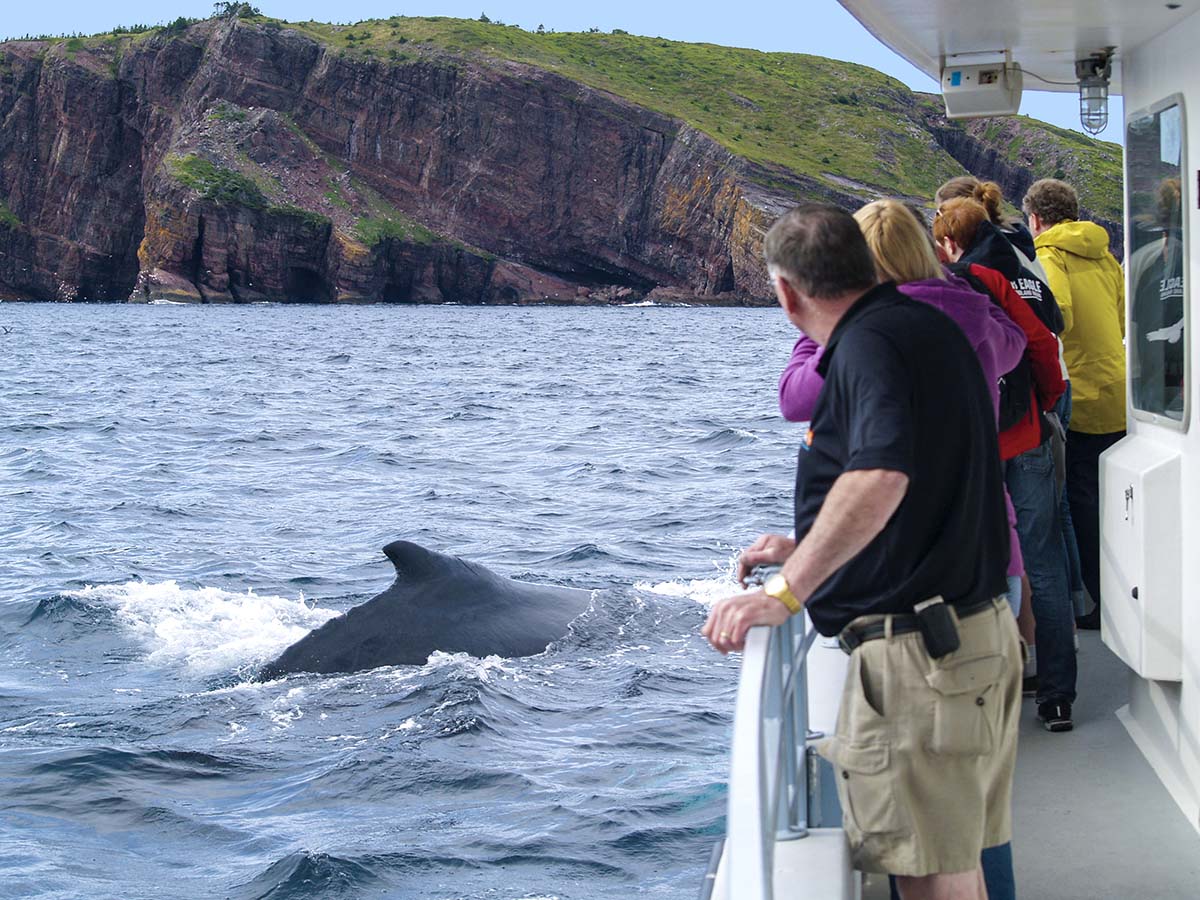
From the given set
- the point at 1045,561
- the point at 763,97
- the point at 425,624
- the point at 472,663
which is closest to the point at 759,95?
the point at 763,97

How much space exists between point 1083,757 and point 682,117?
5798 inches

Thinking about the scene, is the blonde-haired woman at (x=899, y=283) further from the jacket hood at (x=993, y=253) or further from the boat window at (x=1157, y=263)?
the boat window at (x=1157, y=263)

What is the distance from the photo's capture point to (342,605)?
1460 cm

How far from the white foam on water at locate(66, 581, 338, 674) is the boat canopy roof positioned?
7.52 m

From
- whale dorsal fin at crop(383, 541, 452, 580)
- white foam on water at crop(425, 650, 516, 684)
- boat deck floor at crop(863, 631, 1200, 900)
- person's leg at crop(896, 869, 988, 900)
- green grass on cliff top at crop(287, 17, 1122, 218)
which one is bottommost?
white foam on water at crop(425, 650, 516, 684)

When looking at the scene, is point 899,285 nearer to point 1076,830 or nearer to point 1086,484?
point 1076,830

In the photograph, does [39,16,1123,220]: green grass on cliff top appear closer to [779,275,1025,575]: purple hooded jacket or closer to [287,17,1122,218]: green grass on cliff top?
→ [287,17,1122,218]: green grass on cliff top

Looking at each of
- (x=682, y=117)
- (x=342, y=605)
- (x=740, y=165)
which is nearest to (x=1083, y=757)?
(x=342, y=605)

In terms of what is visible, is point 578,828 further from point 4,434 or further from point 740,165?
point 740,165

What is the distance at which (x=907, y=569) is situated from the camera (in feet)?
11.0

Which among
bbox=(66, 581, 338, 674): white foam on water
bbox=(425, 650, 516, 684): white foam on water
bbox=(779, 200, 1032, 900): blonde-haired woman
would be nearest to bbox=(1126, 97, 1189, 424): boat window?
bbox=(779, 200, 1032, 900): blonde-haired woman

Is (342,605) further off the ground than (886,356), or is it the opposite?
(886,356)

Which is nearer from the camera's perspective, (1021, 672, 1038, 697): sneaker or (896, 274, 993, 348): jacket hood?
(896, 274, 993, 348): jacket hood

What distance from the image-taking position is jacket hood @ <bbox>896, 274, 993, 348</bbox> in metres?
4.00
